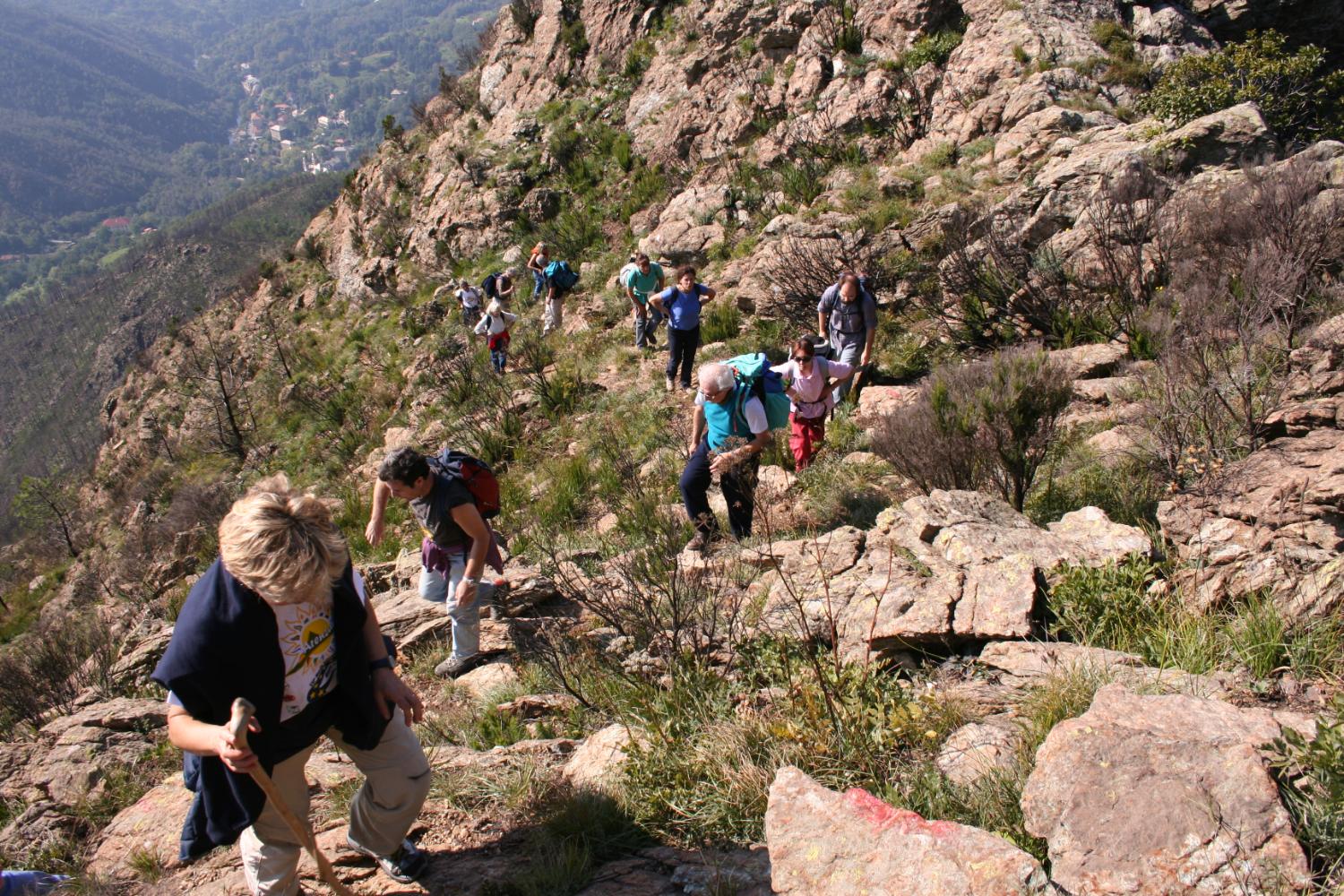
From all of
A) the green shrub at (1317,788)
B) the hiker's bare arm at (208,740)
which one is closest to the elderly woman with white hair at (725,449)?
the green shrub at (1317,788)

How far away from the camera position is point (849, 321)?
643 cm

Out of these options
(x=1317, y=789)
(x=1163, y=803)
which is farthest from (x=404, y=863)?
(x=1317, y=789)

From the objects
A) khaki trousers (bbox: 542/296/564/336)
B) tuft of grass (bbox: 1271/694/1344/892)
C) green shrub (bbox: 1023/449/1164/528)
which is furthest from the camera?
khaki trousers (bbox: 542/296/564/336)

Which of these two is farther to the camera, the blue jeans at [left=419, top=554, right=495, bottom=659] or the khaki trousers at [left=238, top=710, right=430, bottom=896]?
the blue jeans at [left=419, top=554, right=495, bottom=659]

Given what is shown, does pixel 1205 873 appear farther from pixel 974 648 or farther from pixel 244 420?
pixel 244 420

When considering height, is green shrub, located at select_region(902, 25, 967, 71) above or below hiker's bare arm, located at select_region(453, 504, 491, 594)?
above

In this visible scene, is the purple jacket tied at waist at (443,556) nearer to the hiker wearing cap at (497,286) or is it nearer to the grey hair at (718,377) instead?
the grey hair at (718,377)

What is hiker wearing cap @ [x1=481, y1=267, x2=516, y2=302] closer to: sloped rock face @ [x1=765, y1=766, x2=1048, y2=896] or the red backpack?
the red backpack

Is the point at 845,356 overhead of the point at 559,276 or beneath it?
beneath

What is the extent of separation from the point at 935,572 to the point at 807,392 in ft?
7.17

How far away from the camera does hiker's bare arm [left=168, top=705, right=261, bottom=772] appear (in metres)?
1.79

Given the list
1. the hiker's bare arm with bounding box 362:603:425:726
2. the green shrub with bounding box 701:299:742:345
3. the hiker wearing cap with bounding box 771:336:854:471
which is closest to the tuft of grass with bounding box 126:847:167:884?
the hiker's bare arm with bounding box 362:603:425:726

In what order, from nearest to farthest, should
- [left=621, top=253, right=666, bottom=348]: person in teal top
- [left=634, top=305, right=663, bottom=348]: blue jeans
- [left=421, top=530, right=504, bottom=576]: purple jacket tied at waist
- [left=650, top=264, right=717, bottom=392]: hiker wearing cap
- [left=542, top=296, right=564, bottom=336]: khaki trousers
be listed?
1. [left=421, top=530, right=504, bottom=576]: purple jacket tied at waist
2. [left=650, top=264, right=717, bottom=392]: hiker wearing cap
3. [left=621, top=253, right=666, bottom=348]: person in teal top
4. [left=634, top=305, right=663, bottom=348]: blue jeans
5. [left=542, top=296, right=564, bottom=336]: khaki trousers

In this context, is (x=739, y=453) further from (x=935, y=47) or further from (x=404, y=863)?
(x=935, y=47)
